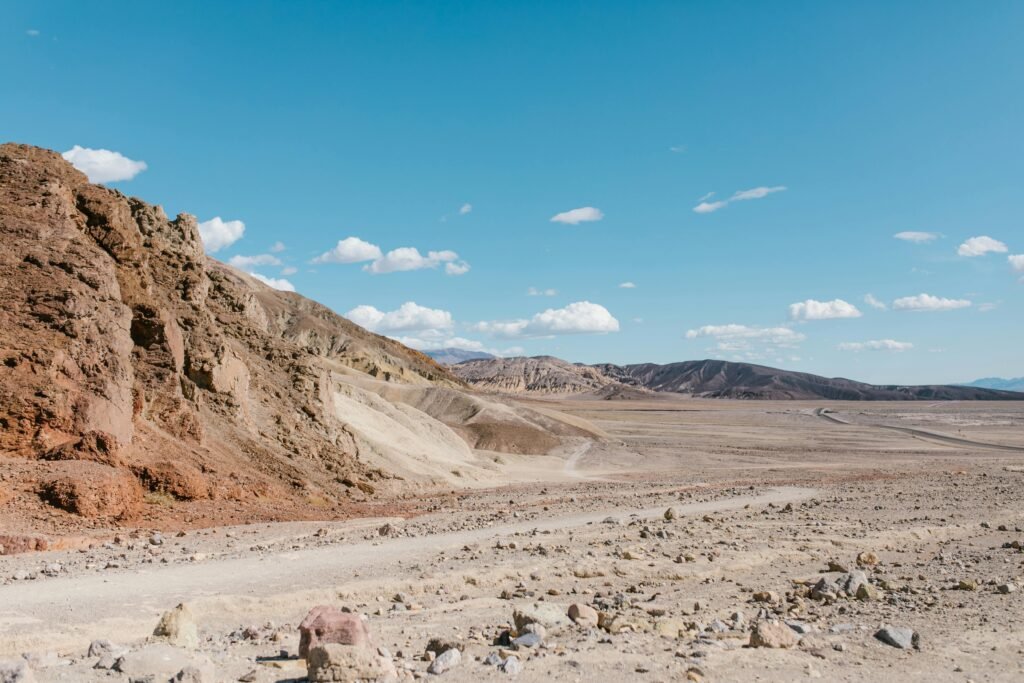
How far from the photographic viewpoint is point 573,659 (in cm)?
848

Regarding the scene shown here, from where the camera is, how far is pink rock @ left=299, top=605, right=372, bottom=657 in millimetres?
7652

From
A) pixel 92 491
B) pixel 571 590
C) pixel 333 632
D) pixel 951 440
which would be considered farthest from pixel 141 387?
pixel 951 440

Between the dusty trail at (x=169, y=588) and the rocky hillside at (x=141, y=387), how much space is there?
14.3ft

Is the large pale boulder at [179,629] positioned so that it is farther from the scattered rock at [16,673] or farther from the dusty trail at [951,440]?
the dusty trail at [951,440]

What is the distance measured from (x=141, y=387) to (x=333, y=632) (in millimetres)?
15253

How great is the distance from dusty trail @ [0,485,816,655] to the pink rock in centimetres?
255

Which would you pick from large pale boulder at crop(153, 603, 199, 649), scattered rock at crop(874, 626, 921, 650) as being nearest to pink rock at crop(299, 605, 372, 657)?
large pale boulder at crop(153, 603, 199, 649)

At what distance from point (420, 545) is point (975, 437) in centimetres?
7610

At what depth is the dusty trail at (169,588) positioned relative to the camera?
9008 millimetres

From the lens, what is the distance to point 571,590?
12312 millimetres

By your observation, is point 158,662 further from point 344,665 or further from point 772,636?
point 772,636

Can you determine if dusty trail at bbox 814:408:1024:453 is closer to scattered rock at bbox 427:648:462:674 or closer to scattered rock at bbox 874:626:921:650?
scattered rock at bbox 874:626:921:650

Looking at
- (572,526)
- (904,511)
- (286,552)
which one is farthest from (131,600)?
(904,511)

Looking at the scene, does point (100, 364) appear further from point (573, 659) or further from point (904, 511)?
point (904, 511)
